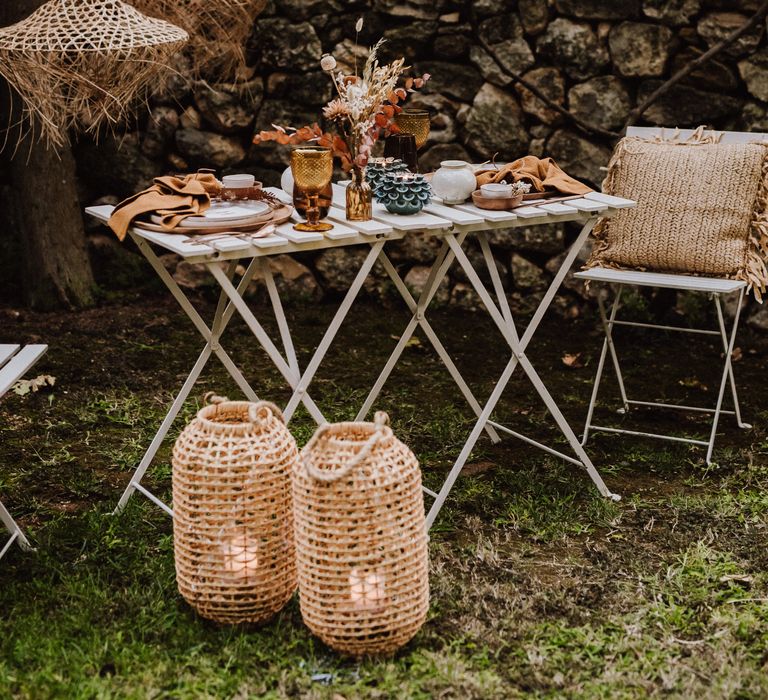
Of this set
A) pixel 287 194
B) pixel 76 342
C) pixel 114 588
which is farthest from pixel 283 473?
pixel 76 342

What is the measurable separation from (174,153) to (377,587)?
143 inches

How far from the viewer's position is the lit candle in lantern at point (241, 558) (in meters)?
2.63

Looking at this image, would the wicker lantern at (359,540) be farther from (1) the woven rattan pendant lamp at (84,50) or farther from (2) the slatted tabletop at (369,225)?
(1) the woven rattan pendant lamp at (84,50)

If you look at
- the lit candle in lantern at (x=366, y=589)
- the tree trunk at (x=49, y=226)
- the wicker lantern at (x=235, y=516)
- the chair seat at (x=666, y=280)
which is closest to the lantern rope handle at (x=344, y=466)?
the wicker lantern at (x=235, y=516)

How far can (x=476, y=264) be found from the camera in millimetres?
5457

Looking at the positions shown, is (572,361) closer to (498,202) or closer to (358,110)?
(498,202)

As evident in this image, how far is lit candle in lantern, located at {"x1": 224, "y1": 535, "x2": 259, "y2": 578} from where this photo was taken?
2.63 meters

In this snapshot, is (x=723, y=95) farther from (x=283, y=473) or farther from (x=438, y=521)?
(x=283, y=473)

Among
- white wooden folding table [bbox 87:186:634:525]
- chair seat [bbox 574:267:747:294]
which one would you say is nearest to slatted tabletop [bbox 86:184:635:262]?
white wooden folding table [bbox 87:186:634:525]

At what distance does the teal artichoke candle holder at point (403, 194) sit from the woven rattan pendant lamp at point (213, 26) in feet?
6.36

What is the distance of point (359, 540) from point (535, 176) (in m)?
1.63

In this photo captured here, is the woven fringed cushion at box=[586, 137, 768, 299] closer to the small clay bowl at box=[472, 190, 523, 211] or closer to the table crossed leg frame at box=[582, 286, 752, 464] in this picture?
the table crossed leg frame at box=[582, 286, 752, 464]

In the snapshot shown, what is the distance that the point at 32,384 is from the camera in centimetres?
442

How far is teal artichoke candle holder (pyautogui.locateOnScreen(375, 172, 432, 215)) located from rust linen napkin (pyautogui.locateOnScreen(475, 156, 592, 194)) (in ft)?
1.35
